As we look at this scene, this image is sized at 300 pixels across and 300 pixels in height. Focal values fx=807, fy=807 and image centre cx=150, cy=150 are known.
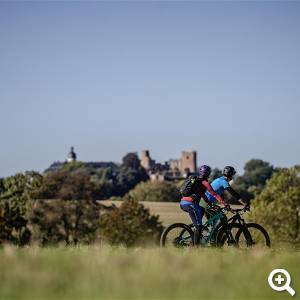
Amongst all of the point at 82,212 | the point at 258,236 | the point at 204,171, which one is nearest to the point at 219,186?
the point at 204,171

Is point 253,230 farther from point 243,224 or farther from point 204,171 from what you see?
point 204,171

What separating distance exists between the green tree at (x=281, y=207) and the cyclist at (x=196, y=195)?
188 ft

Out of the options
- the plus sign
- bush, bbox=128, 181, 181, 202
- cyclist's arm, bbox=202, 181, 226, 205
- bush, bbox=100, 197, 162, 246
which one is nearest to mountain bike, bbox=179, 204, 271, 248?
cyclist's arm, bbox=202, 181, 226, 205

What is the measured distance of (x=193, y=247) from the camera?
53.7ft

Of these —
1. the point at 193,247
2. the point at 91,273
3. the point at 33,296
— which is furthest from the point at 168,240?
the point at 33,296

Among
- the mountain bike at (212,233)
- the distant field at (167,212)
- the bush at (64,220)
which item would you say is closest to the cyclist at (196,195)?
the mountain bike at (212,233)

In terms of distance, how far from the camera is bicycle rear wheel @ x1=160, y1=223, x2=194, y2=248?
1696cm

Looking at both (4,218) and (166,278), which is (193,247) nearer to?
(166,278)

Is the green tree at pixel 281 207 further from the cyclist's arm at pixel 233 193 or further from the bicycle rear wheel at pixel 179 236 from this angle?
the bicycle rear wheel at pixel 179 236

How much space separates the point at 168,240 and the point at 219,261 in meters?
3.99

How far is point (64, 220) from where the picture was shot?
90688 mm

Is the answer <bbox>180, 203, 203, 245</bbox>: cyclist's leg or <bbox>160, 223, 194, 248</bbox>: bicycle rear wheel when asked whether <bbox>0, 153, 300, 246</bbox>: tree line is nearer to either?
<bbox>160, 223, 194, 248</bbox>: bicycle rear wheel

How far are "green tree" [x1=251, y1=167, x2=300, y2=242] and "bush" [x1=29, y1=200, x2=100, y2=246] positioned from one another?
19.1m

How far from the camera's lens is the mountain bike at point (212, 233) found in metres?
16.8
